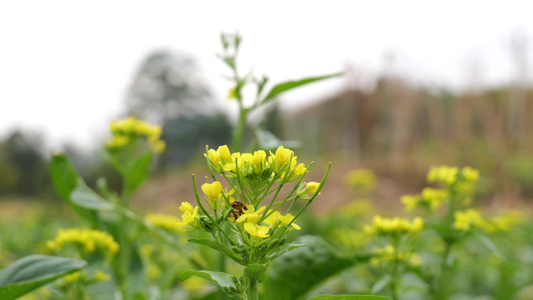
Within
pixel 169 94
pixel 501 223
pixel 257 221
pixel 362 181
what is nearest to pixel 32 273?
pixel 257 221

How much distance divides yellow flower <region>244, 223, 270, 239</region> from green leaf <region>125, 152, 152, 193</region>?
2.46 feet

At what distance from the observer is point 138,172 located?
52.1 inches

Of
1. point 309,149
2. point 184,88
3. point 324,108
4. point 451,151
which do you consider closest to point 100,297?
point 451,151

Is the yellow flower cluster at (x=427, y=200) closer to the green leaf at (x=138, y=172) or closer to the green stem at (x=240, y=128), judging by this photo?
the green stem at (x=240, y=128)

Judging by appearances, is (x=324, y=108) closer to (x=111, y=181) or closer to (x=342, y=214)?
(x=111, y=181)

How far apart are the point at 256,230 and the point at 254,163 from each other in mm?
115

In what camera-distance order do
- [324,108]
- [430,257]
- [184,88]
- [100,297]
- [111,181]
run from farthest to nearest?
[184,88]
[324,108]
[111,181]
[430,257]
[100,297]

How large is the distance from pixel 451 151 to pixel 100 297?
1725 centimetres

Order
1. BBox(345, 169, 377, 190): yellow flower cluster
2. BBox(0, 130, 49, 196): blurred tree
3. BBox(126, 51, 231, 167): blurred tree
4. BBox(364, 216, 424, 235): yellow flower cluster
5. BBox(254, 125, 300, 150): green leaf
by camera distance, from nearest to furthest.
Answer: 1. BBox(254, 125, 300, 150): green leaf
2. BBox(364, 216, 424, 235): yellow flower cluster
3. BBox(345, 169, 377, 190): yellow flower cluster
4. BBox(0, 130, 49, 196): blurred tree
5. BBox(126, 51, 231, 167): blurred tree

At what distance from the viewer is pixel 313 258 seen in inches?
45.5

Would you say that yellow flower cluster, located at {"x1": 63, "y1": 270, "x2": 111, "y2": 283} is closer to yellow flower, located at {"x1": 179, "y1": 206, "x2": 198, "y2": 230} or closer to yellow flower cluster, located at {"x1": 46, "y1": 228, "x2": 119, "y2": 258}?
yellow flower cluster, located at {"x1": 46, "y1": 228, "x2": 119, "y2": 258}

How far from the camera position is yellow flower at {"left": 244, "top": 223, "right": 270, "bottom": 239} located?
610mm

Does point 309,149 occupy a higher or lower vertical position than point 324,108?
lower

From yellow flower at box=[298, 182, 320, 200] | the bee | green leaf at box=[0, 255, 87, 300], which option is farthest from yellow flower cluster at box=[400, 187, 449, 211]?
green leaf at box=[0, 255, 87, 300]
